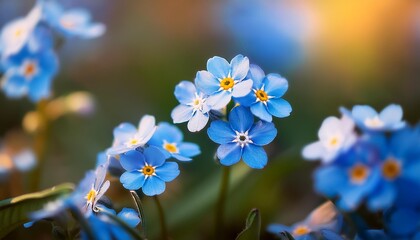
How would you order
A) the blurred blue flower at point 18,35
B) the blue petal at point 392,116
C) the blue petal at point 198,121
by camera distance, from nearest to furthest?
the blue petal at point 392,116 < the blue petal at point 198,121 < the blurred blue flower at point 18,35

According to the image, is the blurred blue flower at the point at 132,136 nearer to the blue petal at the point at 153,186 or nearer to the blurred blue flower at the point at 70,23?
the blue petal at the point at 153,186

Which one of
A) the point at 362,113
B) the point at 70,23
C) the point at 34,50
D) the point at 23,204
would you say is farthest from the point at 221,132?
the point at 70,23

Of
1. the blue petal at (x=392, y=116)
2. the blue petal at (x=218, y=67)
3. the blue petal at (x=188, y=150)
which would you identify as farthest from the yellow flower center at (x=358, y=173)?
the blue petal at (x=188, y=150)

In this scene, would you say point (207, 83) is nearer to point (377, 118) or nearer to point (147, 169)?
point (147, 169)

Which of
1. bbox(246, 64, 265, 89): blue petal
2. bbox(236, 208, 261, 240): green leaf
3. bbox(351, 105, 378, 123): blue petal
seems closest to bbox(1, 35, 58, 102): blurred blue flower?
bbox(246, 64, 265, 89): blue petal

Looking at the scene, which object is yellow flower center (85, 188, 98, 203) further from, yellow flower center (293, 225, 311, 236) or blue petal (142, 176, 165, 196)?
yellow flower center (293, 225, 311, 236)

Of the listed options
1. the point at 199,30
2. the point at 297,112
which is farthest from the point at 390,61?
the point at 199,30
